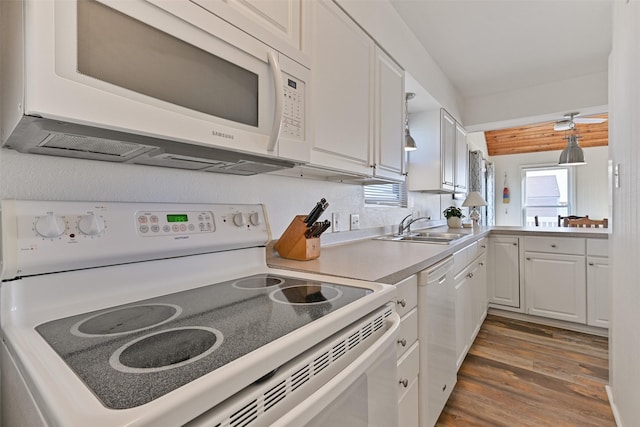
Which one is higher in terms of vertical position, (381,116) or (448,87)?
(448,87)

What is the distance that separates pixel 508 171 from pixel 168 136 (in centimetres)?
804

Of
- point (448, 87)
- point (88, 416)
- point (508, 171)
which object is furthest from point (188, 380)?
point (508, 171)

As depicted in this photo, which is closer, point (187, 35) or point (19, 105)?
point (19, 105)

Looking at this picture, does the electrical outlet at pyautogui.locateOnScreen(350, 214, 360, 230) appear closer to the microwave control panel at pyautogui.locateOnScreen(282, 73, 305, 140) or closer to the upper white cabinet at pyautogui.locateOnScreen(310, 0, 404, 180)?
the upper white cabinet at pyautogui.locateOnScreen(310, 0, 404, 180)

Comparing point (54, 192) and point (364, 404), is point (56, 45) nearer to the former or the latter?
point (54, 192)

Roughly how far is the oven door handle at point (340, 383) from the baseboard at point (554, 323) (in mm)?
3013

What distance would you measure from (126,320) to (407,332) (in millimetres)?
1016

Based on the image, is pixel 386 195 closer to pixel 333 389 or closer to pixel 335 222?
pixel 335 222

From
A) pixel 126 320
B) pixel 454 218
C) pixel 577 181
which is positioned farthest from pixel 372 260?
pixel 577 181

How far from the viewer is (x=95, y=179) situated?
90cm

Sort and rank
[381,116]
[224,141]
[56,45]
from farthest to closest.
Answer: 1. [381,116]
2. [224,141]
3. [56,45]

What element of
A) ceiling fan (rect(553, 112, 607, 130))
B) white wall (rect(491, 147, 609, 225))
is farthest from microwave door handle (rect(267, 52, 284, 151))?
white wall (rect(491, 147, 609, 225))

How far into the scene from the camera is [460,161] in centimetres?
361

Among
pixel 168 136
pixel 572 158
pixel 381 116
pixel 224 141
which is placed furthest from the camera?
pixel 572 158
